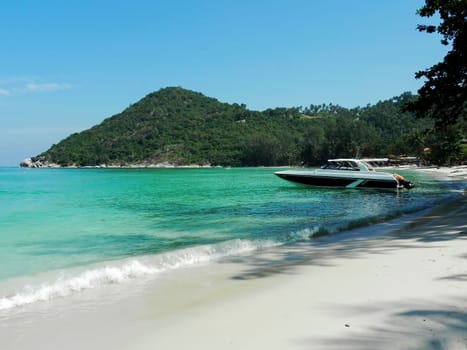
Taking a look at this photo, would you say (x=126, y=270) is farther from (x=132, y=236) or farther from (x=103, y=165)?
(x=103, y=165)

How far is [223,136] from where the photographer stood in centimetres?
16500

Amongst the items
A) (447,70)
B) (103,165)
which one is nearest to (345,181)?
(447,70)

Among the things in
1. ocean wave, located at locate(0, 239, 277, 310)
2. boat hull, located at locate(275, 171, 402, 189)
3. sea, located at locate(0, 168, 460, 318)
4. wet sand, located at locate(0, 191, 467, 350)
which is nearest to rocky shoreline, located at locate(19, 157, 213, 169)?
boat hull, located at locate(275, 171, 402, 189)

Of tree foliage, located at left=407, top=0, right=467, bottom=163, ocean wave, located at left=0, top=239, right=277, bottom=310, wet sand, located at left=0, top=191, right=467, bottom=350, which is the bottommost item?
ocean wave, located at left=0, top=239, right=277, bottom=310

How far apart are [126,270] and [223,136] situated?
159m

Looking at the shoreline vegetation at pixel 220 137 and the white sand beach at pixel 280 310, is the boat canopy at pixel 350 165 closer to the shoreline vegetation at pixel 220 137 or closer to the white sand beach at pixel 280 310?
the white sand beach at pixel 280 310

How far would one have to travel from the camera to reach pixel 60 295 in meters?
5.49

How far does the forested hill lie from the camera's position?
120 metres

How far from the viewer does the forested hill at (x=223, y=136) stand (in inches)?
4715

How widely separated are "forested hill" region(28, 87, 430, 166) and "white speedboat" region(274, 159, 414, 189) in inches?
3168

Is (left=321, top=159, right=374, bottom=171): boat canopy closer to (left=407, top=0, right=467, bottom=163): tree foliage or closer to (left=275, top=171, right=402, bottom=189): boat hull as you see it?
(left=275, top=171, right=402, bottom=189): boat hull

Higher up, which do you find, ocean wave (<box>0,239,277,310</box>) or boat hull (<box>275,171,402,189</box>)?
boat hull (<box>275,171,402,189</box>)

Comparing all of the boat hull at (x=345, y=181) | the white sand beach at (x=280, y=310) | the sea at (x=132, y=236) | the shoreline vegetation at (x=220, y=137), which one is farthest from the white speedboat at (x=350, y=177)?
the shoreline vegetation at (x=220, y=137)

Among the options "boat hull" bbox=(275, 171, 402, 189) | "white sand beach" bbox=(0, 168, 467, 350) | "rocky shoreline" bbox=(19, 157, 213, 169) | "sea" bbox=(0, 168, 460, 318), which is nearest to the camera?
"white sand beach" bbox=(0, 168, 467, 350)
